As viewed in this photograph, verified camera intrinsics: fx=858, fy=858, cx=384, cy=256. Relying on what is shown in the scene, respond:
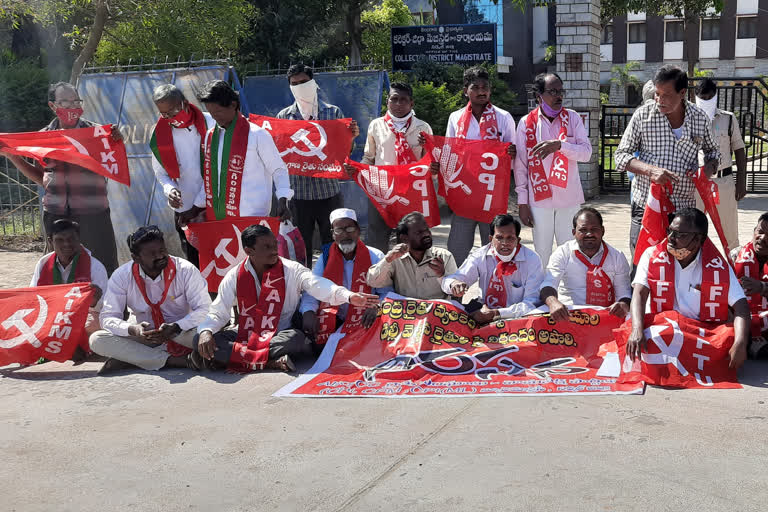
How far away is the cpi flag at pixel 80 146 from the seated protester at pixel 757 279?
468cm

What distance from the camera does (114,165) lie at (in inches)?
271

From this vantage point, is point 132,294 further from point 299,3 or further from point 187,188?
point 299,3

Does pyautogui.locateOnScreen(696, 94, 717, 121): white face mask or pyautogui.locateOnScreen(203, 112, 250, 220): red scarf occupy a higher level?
pyautogui.locateOnScreen(696, 94, 717, 121): white face mask

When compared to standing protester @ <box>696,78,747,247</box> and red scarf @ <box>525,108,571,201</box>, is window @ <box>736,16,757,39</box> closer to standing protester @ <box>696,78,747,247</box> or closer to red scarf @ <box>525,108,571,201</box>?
standing protester @ <box>696,78,747,247</box>

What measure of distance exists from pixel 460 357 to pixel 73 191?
3.48 m

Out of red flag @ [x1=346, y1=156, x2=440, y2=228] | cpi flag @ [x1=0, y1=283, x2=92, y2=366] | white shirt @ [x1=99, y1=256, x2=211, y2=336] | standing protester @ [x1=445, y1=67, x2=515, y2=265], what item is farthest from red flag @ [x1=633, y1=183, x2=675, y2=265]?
cpi flag @ [x1=0, y1=283, x2=92, y2=366]

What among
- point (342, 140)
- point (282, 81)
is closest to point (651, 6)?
point (282, 81)

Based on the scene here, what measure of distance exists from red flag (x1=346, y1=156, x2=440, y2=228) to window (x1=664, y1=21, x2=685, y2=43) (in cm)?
4205

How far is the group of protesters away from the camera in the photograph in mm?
5199

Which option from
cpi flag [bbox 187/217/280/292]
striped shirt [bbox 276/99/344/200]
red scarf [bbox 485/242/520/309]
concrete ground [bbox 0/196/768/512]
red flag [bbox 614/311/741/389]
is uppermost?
striped shirt [bbox 276/99/344/200]

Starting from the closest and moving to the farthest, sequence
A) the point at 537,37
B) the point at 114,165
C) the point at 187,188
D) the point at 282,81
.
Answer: the point at 187,188
the point at 114,165
the point at 282,81
the point at 537,37

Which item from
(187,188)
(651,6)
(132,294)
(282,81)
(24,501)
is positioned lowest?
(24,501)

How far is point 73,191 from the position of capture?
22.0ft

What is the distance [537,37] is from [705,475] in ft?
110
